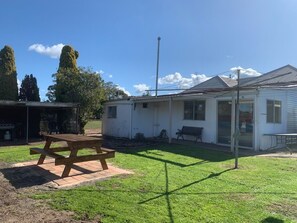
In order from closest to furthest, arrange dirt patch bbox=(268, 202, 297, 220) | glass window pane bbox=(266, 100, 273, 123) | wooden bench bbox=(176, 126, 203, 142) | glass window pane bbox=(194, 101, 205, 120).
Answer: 1. dirt patch bbox=(268, 202, 297, 220)
2. glass window pane bbox=(266, 100, 273, 123)
3. wooden bench bbox=(176, 126, 203, 142)
4. glass window pane bbox=(194, 101, 205, 120)

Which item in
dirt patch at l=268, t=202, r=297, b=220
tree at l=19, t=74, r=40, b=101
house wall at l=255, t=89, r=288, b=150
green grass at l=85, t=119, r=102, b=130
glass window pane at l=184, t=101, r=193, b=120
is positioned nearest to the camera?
dirt patch at l=268, t=202, r=297, b=220

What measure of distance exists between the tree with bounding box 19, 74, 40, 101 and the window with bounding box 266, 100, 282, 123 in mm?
15263

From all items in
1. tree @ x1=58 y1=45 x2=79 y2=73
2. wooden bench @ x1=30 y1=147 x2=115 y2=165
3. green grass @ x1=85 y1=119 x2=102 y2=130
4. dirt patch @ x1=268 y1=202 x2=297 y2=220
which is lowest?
dirt patch @ x1=268 y1=202 x2=297 y2=220

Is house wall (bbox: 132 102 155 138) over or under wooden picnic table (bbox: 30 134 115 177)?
over

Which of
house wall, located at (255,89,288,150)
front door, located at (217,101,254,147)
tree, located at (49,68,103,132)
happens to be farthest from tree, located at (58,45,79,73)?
house wall, located at (255,89,288,150)

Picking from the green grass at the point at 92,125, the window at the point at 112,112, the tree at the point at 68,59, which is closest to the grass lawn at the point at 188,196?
the window at the point at 112,112

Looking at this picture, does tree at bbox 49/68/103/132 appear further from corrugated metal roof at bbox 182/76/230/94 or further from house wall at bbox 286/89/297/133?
house wall at bbox 286/89/297/133

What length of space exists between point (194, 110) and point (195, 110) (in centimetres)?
8

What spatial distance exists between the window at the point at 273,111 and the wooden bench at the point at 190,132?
140 inches

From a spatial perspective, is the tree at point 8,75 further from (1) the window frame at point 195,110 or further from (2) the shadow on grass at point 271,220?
(2) the shadow on grass at point 271,220

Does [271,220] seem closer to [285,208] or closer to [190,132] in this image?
[285,208]

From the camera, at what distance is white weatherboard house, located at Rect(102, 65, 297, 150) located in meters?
12.4

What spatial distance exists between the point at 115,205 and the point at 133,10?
10.4 m

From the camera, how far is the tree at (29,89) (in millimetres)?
20202
